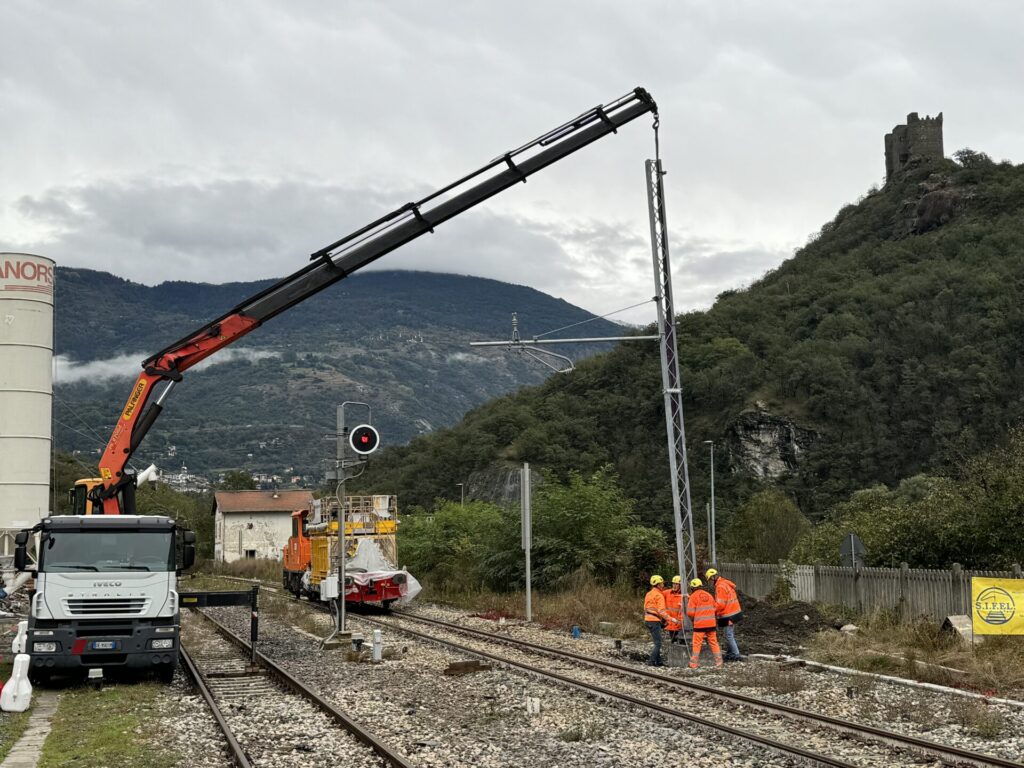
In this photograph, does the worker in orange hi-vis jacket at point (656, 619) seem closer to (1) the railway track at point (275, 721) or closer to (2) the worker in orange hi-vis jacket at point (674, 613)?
(2) the worker in orange hi-vis jacket at point (674, 613)

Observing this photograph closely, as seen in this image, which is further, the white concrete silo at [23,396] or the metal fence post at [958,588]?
the white concrete silo at [23,396]

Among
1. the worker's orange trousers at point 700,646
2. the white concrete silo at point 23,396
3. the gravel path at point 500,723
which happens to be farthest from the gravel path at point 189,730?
the white concrete silo at point 23,396

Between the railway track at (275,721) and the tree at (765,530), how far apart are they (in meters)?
30.3

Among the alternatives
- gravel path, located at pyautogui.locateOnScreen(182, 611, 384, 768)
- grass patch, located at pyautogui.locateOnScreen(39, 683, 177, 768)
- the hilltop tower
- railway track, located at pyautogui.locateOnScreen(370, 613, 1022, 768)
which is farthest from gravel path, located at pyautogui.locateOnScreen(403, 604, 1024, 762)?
the hilltop tower

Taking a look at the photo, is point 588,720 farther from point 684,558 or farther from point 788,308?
point 788,308

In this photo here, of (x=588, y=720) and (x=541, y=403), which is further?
(x=541, y=403)

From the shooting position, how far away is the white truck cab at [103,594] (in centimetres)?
1552

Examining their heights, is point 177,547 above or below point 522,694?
above

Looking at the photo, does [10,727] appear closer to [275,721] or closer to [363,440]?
[275,721]

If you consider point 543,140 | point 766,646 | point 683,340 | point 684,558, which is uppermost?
point 683,340

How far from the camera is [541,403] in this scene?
117 meters

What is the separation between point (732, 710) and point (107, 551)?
9443 millimetres

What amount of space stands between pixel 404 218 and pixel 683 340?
312 ft

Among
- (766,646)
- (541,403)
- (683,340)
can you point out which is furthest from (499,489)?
(766,646)
